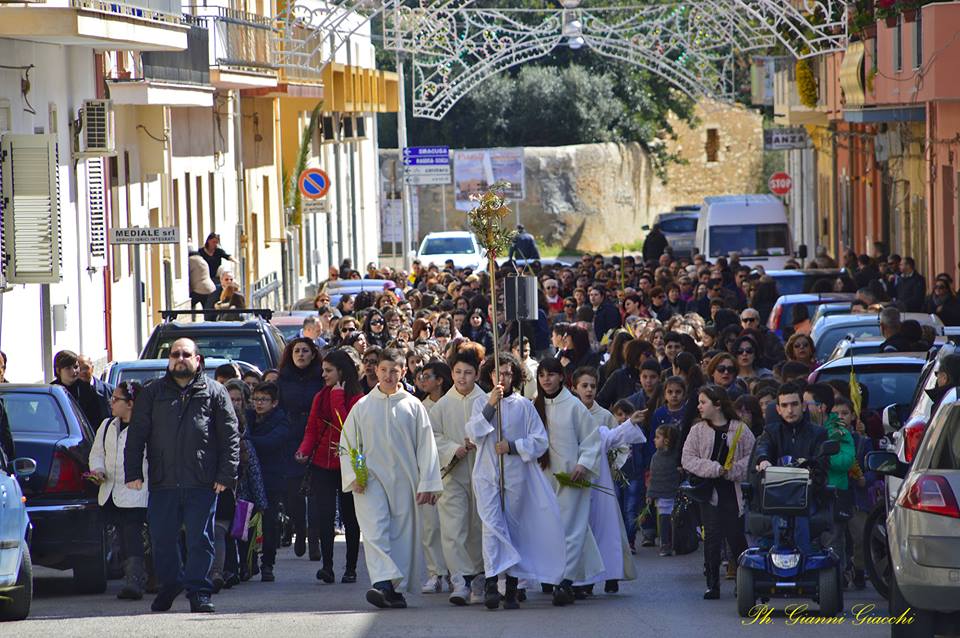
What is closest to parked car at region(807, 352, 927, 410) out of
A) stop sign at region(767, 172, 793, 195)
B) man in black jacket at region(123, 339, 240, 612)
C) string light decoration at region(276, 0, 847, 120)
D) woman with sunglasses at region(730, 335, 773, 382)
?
woman with sunglasses at region(730, 335, 773, 382)

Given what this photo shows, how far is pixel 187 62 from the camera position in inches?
1112

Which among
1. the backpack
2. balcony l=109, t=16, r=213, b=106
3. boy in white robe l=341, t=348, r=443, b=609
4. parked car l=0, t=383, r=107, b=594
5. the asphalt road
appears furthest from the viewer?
balcony l=109, t=16, r=213, b=106

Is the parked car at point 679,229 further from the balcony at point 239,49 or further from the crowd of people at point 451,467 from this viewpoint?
the crowd of people at point 451,467

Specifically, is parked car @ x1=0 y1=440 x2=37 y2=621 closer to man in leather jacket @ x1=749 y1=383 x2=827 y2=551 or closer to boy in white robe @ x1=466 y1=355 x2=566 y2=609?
boy in white robe @ x1=466 y1=355 x2=566 y2=609

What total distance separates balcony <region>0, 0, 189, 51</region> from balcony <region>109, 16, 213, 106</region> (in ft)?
5.53

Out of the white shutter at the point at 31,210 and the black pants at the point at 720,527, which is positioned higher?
the white shutter at the point at 31,210

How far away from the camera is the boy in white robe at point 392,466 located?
494 inches

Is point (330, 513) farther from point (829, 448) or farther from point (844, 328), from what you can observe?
point (844, 328)

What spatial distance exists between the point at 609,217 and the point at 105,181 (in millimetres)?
47948

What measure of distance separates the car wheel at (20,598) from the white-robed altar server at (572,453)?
333 cm

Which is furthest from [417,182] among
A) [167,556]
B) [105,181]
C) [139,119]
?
[167,556]

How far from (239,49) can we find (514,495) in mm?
21053

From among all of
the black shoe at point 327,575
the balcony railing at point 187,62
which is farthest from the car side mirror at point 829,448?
the balcony railing at point 187,62

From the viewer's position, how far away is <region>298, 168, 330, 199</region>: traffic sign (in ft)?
120
